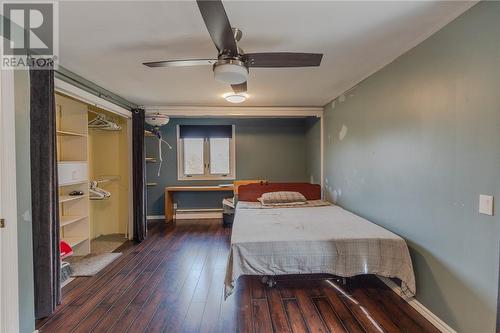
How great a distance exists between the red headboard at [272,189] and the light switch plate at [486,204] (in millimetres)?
2845

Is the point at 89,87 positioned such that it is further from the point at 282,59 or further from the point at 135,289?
the point at 282,59

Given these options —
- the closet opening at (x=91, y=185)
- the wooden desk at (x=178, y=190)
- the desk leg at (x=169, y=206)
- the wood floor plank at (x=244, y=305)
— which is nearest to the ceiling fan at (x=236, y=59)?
the wood floor plank at (x=244, y=305)

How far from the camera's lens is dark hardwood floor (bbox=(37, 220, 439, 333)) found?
1937 mm

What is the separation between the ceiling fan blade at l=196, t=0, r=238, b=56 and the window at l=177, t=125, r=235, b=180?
3.83 m

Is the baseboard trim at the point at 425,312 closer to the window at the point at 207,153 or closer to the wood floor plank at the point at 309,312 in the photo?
the wood floor plank at the point at 309,312

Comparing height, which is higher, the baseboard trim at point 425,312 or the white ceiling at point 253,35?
the white ceiling at point 253,35

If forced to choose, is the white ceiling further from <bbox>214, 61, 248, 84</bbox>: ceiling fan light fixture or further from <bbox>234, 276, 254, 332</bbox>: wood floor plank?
<bbox>234, 276, 254, 332</bbox>: wood floor plank

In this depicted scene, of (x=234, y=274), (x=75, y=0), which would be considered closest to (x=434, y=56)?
(x=234, y=274)

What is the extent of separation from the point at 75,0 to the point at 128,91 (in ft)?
6.86

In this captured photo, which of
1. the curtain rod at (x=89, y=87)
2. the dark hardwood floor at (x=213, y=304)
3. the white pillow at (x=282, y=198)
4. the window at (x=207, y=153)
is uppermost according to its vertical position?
the curtain rod at (x=89, y=87)

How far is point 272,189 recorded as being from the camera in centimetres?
434

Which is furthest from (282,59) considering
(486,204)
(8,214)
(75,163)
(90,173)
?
(90,173)

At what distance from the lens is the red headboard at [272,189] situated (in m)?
4.32

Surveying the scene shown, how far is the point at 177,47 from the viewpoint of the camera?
214cm
